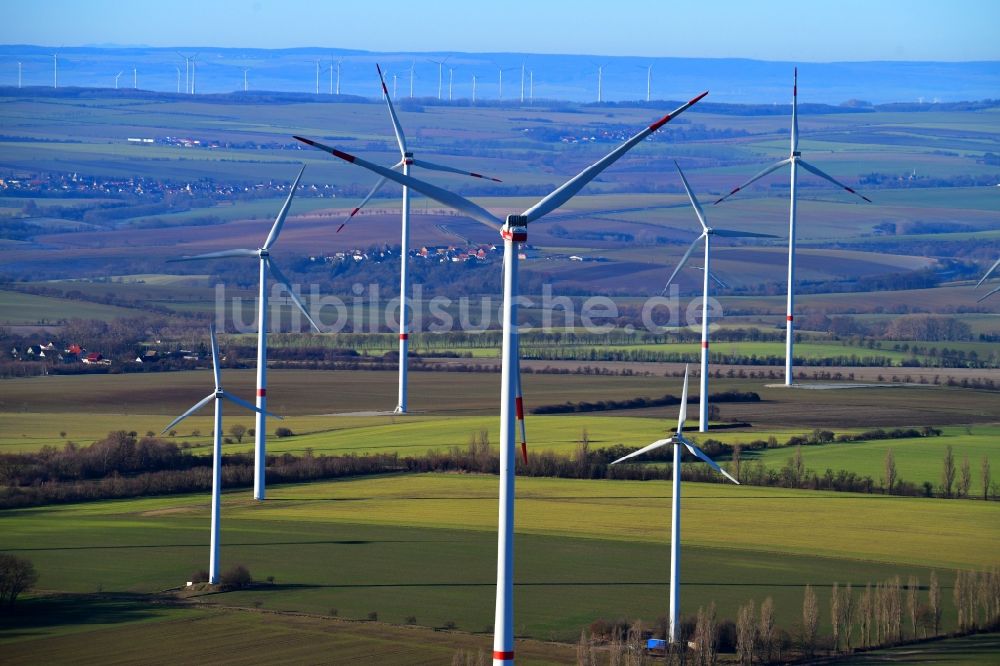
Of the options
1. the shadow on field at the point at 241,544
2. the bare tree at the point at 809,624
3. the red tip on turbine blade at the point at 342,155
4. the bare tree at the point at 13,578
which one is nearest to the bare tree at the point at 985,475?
the shadow on field at the point at 241,544

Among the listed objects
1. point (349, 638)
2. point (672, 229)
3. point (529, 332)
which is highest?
point (672, 229)

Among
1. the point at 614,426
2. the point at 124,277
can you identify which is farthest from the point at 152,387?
the point at 124,277

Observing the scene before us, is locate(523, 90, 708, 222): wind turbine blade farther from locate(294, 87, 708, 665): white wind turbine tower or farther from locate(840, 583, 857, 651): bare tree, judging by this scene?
locate(840, 583, 857, 651): bare tree

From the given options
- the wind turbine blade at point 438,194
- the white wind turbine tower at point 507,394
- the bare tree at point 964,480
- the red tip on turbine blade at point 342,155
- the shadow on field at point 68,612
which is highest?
the red tip on turbine blade at point 342,155

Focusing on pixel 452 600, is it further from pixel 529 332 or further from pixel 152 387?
pixel 529 332

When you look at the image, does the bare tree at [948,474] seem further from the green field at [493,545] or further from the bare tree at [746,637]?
the bare tree at [746,637]

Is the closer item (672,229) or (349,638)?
(349,638)
